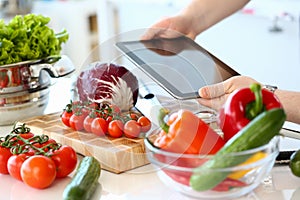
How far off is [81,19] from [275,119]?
10.2 feet

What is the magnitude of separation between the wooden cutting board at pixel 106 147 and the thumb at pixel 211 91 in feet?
0.55

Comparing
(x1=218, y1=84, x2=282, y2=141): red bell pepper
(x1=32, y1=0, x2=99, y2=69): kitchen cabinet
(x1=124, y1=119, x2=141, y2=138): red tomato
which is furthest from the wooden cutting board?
(x1=32, y1=0, x2=99, y2=69): kitchen cabinet

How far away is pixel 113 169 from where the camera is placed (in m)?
1.14

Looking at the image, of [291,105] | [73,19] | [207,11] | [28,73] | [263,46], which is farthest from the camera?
[73,19]

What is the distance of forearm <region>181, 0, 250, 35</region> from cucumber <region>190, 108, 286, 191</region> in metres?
1.06

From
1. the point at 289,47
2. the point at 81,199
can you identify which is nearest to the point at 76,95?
the point at 81,199

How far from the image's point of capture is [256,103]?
0.91 m

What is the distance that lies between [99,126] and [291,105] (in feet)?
1.46

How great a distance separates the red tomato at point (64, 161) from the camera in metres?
1.08

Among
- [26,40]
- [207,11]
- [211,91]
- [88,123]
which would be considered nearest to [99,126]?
[88,123]

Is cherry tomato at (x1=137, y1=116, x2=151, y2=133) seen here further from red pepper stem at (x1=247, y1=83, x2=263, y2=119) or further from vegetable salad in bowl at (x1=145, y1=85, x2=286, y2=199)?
red pepper stem at (x1=247, y1=83, x2=263, y2=119)

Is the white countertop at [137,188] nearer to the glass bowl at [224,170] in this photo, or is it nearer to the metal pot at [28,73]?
the glass bowl at [224,170]

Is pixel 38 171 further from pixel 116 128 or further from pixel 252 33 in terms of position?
pixel 252 33

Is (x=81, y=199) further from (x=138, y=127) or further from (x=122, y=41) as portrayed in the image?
(x=122, y=41)
